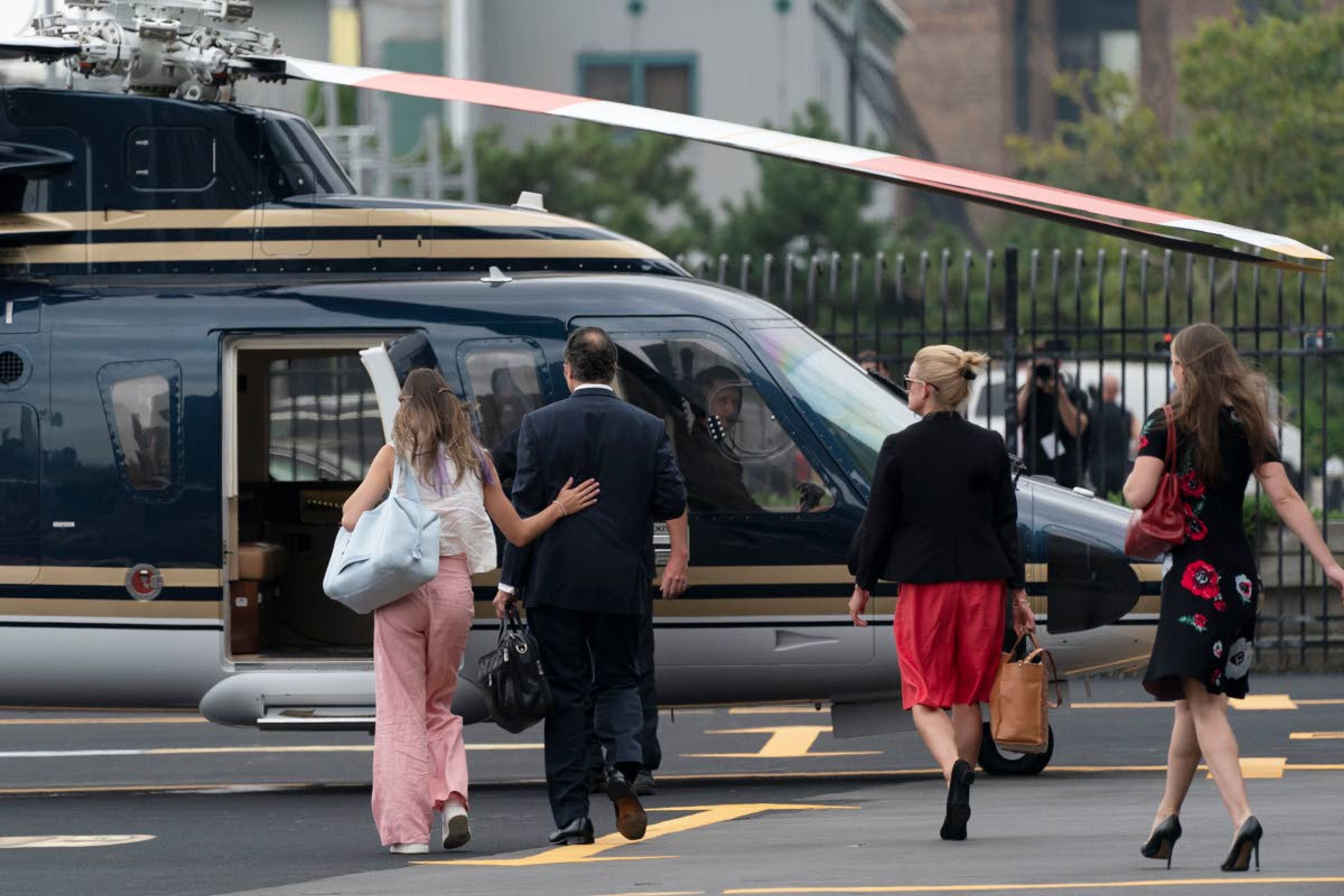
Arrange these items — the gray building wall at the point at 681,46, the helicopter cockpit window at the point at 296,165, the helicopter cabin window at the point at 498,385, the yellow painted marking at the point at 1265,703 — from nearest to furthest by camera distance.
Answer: the helicopter cabin window at the point at 498,385 → the helicopter cockpit window at the point at 296,165 → the yellow painted marking at the point at 1265,703 → the gray building wall at the point at 681,46

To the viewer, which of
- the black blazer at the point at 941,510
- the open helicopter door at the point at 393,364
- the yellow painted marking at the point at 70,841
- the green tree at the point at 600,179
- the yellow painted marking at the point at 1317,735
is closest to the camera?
the black blazer at the point at 941,510

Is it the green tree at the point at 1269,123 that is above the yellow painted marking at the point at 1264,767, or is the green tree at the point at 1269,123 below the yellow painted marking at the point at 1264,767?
above

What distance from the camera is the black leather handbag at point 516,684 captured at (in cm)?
833

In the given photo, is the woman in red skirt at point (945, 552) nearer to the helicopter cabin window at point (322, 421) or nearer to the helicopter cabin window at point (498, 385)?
the helicopter cabin window at point (498, 385)

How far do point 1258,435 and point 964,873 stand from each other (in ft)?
5.22

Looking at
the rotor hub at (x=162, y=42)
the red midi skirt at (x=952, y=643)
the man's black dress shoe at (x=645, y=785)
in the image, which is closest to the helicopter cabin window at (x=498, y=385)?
the man's black dress shoe at (x=645, y=785)

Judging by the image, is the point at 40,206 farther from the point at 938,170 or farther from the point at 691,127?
the point at 938,170

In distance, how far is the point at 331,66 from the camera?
33.7ft

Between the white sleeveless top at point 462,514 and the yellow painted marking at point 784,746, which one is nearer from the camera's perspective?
the white sleeveless top at point 462,514

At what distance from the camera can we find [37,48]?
10.2 meters

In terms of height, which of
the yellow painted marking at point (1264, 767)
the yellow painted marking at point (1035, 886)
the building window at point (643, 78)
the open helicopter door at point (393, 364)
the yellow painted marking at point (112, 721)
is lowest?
the yellow painted marking at point (112, 721)

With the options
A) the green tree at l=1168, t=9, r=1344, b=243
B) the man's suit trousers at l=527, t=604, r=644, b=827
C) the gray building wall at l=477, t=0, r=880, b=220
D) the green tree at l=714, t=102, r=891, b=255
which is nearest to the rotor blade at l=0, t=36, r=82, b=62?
the man's suit trousers at l=527, t=604, r=644, b=827

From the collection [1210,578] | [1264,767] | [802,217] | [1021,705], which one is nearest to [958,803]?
[1021,705]

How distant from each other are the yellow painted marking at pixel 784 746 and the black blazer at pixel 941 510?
3193mm
